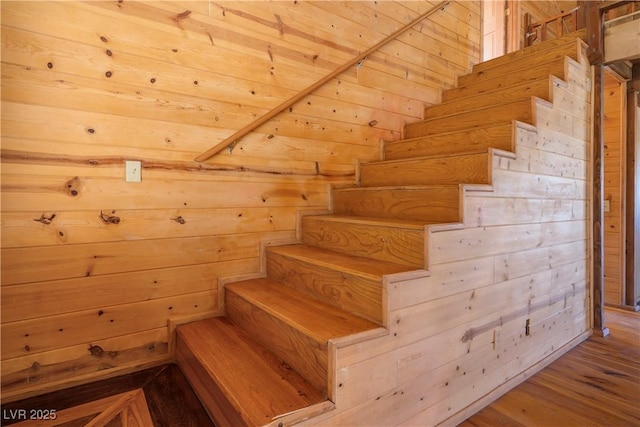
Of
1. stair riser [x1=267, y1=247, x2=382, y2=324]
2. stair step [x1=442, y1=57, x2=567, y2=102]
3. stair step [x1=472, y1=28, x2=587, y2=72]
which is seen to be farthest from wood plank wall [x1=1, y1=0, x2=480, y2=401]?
stair step [x1=472, y1=28, x2=587, y2=72]

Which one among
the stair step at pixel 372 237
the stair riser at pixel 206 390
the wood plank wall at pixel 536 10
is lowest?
the stair riser at pixel 206 390

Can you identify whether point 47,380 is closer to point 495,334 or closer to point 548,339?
point 495,334

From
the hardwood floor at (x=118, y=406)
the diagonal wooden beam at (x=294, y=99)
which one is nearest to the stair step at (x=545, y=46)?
the diagonal wooden beam at (x=294, y=99)

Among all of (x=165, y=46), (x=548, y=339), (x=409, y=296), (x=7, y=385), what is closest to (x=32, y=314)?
(x=7, y=385)

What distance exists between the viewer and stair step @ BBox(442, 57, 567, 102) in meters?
2.43

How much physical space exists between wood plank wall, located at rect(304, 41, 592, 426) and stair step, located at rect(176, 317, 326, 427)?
0.48 feet

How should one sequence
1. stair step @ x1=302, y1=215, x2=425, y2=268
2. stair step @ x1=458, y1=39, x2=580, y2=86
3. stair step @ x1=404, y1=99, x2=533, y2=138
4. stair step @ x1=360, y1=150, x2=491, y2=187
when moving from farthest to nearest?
stair step @ x1=458, y1=39, x2=580, y2=86 < stair step @ x1=404, y1=99, x2=533, y2=138 < stair step @ x1=360, y1=150, x2=491, y2=187 < stair step @ x1=302, y1=215, x2=425, y2=268

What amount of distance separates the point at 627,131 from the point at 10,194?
4.67 metres

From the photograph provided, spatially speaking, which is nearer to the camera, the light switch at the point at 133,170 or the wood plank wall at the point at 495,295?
the wood plank wall at the point at 495,295

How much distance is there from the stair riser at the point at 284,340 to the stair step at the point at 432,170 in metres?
1.21

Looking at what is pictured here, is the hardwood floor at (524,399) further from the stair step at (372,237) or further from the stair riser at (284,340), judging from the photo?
the stair step at (372,237)

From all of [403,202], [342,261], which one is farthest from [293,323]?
[403,202]

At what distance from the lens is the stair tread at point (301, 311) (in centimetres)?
129

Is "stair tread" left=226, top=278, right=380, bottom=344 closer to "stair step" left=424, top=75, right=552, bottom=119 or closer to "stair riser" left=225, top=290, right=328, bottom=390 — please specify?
"stair riser" left=225, top=290, right=328, bottom=390
